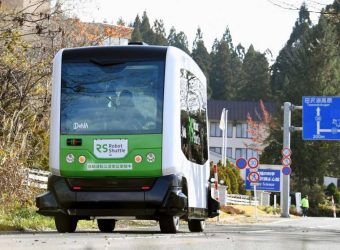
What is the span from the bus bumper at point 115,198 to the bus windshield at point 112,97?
0.87m

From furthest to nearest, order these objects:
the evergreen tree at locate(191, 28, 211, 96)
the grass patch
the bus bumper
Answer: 1. the evergreen tree at locate(191, 28, 211, 96)
2. the grass patch
3. the bus bumper

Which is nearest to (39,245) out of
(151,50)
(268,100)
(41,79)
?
(151,50)

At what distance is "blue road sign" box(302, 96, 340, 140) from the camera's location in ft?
138

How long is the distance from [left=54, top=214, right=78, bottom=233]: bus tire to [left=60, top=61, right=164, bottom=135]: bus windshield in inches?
62.0

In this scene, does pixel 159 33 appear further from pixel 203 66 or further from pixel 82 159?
pixel 82 159

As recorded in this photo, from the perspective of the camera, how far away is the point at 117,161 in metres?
14.6

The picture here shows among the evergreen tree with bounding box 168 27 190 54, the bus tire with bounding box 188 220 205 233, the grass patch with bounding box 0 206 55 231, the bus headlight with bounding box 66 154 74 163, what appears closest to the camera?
the bus headlight with bounding box 66 154 74 163

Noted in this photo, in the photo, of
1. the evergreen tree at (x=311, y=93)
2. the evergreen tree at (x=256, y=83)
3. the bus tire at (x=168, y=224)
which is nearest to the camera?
the bus tire at (x=168, y=224)

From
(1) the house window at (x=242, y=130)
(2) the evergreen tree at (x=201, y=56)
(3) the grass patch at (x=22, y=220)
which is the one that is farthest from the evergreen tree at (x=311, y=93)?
(3) the grass patch at (x=22, y=220)

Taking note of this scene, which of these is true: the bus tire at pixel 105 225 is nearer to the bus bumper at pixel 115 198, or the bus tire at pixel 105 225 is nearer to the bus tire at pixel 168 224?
the bus tire at pixel 168 224

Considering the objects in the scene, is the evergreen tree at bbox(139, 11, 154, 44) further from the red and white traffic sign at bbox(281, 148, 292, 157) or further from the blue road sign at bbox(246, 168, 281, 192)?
the red and white traffic sign at bbox(281, 148, 292, 157)

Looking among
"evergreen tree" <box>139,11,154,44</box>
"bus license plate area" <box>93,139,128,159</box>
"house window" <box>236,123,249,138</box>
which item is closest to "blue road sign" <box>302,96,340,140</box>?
"bus license plate area" <box>93,139,128,159</box>

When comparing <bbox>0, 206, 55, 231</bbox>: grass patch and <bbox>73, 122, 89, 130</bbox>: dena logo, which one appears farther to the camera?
<bbox>0, 206, 55, 231</bbox>: grass patch

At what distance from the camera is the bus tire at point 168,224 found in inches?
605
